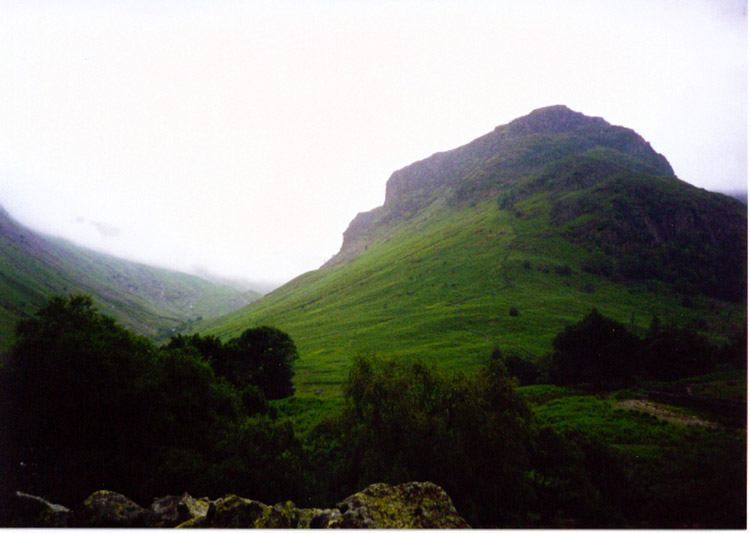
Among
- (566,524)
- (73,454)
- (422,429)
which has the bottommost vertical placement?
(566,524)

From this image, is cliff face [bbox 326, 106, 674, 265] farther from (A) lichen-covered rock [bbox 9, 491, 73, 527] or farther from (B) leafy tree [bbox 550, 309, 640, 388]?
(A) lichen-covered rock [bbox 9, 491, 73, 527]

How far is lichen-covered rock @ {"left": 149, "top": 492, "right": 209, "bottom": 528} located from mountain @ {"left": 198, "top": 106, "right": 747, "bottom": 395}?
7209 mm

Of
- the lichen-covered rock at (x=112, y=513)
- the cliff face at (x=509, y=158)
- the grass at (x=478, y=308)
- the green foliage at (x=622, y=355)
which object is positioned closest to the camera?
the lichen-covered rock at (x=112, y=513)

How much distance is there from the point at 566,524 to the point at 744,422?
21.6ft

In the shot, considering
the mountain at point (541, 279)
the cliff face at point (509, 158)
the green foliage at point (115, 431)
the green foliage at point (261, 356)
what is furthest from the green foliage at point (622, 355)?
the cliff face at point (509, 158)

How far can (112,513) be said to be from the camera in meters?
8.13

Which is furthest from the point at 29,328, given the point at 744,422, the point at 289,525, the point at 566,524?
the point at 744,422

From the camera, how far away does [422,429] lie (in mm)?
10156

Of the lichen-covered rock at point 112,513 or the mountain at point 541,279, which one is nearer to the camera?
the lichen-covered rock at point 112,513

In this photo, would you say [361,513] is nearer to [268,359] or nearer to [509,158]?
[268,359]

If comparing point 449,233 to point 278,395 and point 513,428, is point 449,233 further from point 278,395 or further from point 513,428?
point 513,428

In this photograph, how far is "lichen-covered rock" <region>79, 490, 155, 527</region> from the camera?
8062 mm

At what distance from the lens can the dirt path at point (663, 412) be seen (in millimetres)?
11141

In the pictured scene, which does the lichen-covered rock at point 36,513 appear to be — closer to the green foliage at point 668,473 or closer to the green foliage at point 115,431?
the green foliage at point 115,431
